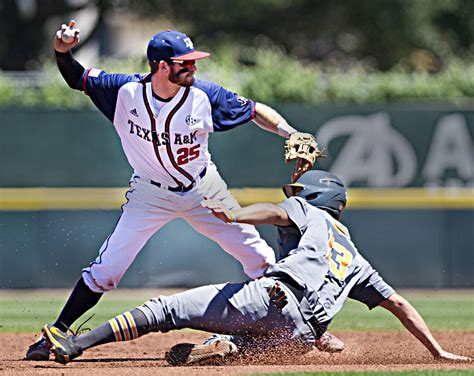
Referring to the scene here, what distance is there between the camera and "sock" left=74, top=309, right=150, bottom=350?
5074 millimetres

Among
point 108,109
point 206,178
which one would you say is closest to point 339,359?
point 206,178

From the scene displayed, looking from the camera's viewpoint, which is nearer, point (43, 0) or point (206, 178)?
point (206, 178)

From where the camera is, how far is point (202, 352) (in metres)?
5.34

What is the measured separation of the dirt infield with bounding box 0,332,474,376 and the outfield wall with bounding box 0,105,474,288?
336cm

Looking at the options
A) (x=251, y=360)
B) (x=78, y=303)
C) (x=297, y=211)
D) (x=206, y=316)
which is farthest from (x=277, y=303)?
(x=78, y=303)

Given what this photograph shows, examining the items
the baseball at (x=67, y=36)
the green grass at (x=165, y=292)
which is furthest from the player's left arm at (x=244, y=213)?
the green grass at (x=165, y=292)

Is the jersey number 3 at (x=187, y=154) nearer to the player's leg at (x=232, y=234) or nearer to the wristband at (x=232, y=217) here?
the player's leg at (x=232, y=234)

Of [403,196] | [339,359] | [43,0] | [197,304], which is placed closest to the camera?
[197,304]

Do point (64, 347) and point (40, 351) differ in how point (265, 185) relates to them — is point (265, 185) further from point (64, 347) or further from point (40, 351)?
point (64, 347)

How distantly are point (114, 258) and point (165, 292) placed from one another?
4621 millimetres

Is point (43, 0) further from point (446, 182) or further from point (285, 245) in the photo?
point (285, 245)

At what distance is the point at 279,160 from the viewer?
11125mm

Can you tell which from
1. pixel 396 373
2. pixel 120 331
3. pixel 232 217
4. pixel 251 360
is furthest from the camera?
pixel 251 360

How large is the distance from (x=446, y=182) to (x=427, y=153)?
38 centimetres
